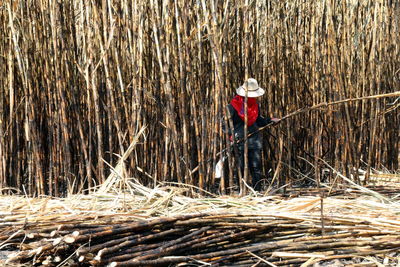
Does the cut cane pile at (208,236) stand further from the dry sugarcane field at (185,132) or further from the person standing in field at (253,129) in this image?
the person standing in field at (253,129)

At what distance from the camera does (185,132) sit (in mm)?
3066

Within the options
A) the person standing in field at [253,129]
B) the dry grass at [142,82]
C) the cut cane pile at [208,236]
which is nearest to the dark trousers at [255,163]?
the person standing in field at [253,129]

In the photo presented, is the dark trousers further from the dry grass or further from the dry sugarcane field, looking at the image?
the dry grass

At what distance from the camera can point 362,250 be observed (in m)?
2.21

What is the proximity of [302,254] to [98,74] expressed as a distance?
171 cm

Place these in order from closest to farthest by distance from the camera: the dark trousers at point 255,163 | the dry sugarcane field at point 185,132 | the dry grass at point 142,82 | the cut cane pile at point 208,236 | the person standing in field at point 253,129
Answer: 1. the cut cane pile at point 208,236
2. the dry sugarcane field at point 185,132
3. the dry grass at point 142,82
4. the person standing in field at point 253,129
5. the dark trousers at point 255,163

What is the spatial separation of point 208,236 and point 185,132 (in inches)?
35.3

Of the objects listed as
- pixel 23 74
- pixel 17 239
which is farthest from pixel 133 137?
pixel 17 239

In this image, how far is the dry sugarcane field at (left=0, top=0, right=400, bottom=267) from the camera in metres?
2.23

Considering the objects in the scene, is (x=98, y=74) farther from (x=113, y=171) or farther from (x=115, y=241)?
(x=115, y=241)

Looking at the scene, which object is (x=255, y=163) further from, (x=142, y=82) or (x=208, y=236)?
(x=208, y=236)

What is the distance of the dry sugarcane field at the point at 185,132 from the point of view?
88.0 inches

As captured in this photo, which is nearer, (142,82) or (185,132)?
(185,132)

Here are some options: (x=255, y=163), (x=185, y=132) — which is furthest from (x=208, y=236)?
(x=255, y=163)
